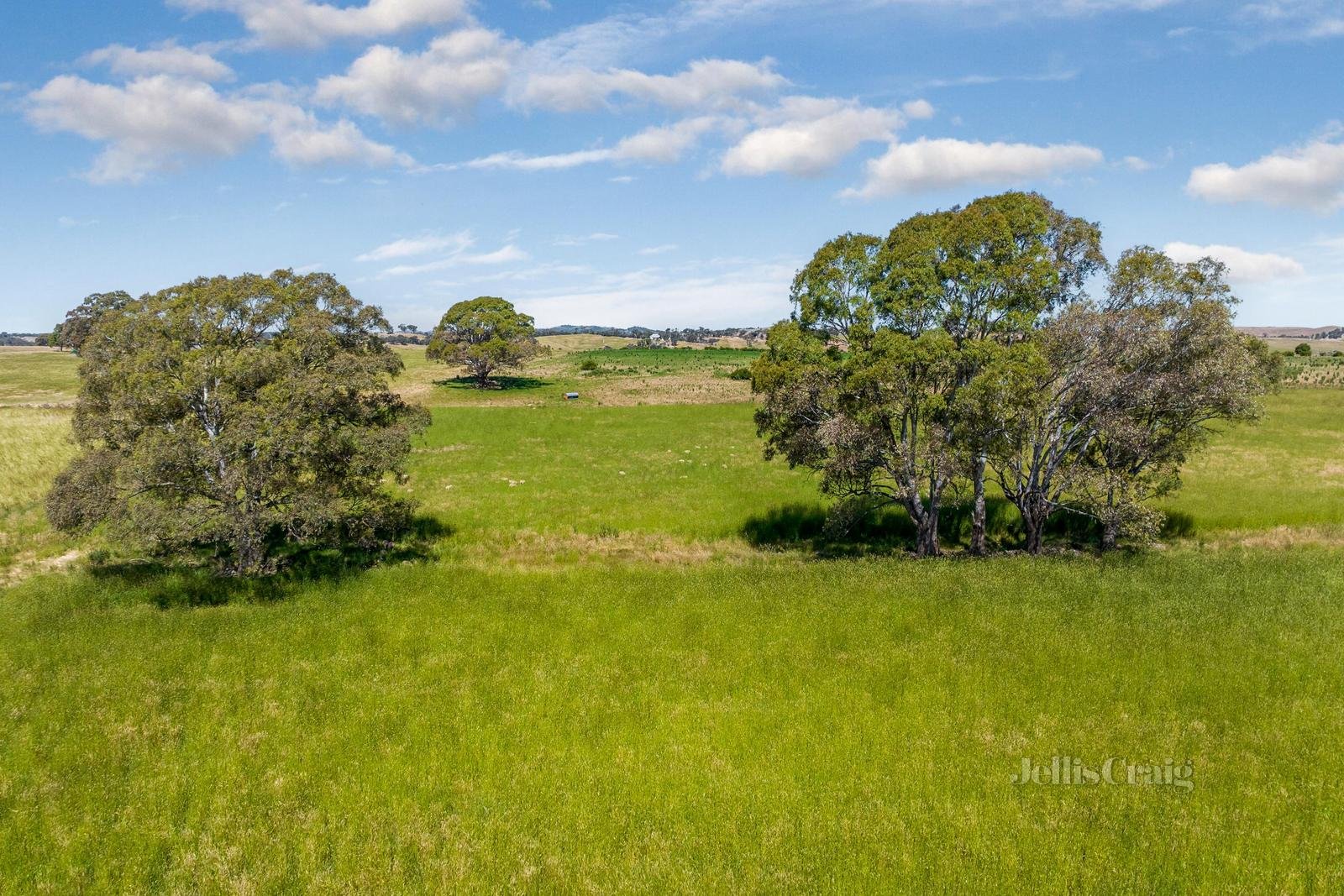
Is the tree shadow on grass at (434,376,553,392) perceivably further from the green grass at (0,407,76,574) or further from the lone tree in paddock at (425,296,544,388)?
the green grass at (0,407,76,574)

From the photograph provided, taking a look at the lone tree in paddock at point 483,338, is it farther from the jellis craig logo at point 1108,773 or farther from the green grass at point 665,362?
the jellis craig logo at point 1108,773

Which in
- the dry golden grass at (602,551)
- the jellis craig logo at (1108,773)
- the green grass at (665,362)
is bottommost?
the jellis craig logo at (1108,773)

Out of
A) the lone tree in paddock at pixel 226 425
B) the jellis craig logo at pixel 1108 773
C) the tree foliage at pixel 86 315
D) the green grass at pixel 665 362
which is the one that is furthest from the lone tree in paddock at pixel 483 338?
the jellis craig logo at pixel 1108 773

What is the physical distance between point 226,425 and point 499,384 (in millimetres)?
78799

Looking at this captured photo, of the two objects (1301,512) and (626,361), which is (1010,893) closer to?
(1301,512)

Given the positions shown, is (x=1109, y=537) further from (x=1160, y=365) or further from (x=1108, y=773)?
(x=1108, y=773)

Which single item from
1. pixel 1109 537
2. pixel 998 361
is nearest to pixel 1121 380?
pixel 998 361

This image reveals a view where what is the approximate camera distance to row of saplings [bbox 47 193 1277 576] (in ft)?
85.8

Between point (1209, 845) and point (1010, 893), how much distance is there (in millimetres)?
4324

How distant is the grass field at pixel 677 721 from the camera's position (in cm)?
1325

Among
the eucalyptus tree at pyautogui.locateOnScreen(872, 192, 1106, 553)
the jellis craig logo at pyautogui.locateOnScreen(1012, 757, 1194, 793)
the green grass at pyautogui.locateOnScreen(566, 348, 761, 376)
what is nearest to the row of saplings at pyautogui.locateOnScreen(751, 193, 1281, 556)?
the eucalyptus tree at pyautogui.locateOnScreen(872, 192, 1106, 553)

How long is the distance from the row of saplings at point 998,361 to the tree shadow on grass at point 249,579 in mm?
19096

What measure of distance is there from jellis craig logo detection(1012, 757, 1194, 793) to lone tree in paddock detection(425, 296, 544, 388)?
297 ft

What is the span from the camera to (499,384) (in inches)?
4114
